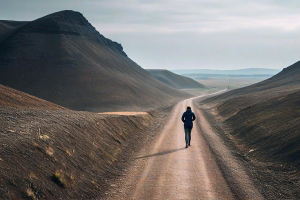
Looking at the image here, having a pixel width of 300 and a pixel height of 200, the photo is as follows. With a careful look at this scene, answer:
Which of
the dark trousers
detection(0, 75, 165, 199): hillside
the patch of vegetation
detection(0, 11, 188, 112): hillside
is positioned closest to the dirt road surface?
the dark trousers

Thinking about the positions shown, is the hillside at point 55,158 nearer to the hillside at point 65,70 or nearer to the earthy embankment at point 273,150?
the earthy embankment at point 273,150

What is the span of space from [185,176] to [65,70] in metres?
61.8

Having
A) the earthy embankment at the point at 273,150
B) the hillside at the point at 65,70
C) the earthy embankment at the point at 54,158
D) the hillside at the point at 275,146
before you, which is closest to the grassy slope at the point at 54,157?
the earthy embankment at the point at 54,158

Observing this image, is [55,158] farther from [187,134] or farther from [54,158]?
[187,134]

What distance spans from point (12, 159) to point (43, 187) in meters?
1.31

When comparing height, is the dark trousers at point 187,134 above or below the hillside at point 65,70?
below

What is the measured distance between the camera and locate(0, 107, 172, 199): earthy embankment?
862 cm

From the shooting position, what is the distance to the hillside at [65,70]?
59656 millimetres

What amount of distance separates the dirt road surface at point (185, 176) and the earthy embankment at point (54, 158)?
1.03m

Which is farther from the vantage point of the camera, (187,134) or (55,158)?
(187,134)

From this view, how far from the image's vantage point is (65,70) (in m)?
69.2

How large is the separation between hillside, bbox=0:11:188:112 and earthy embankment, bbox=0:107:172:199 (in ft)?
129

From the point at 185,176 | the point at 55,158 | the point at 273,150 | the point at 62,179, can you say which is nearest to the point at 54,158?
the point at 55,158

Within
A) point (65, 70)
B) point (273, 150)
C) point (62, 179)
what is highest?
point (65, 70)
